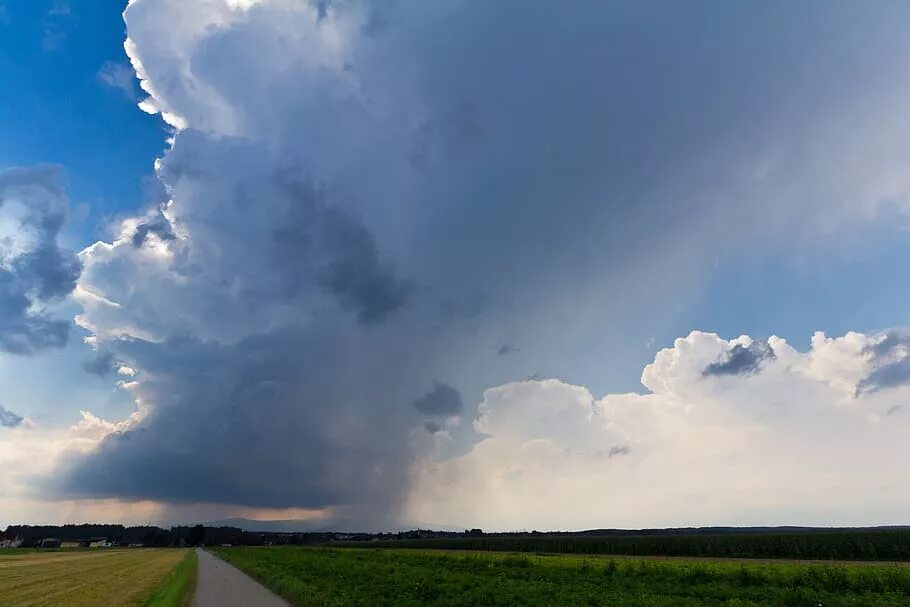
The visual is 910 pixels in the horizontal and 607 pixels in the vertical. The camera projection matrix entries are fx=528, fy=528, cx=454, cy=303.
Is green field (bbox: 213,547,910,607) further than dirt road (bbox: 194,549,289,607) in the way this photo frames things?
No

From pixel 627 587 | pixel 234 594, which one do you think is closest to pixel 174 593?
pixel 234 594

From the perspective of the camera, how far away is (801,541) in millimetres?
77125

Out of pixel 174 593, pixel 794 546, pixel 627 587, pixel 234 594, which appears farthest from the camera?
pixel 794 546

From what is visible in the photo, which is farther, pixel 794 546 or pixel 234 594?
pixel 794 546

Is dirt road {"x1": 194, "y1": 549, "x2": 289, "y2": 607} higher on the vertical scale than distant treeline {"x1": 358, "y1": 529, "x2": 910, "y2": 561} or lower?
lower

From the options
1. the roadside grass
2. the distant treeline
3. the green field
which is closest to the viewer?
the green field

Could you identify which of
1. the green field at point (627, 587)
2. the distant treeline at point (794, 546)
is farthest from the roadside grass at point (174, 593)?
the distant treeline at point (794, 546)

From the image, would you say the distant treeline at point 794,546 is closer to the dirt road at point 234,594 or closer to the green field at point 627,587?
the green field at point 627,587

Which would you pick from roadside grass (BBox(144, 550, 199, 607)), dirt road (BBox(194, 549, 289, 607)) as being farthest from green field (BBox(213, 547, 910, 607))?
roadside grass (BBox(144, 550, 199, 607))

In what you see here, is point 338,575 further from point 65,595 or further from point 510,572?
point 65,595

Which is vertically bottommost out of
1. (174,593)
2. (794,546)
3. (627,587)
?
(174,593)

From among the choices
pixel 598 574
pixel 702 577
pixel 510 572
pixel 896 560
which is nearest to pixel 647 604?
pixel 702 577

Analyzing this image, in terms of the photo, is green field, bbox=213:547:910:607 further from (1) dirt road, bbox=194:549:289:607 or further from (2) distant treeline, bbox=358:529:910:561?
(2) distant treeline, bbox=358:529:910:561

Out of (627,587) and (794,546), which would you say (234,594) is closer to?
(627,587)
